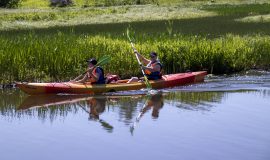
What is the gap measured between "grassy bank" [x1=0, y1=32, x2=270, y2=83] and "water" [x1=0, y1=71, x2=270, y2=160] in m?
1.21

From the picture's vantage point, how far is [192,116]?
43.9 feet

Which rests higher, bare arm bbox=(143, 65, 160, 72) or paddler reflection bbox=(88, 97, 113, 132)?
bare arm bbox=(143, 65, 160, 72)

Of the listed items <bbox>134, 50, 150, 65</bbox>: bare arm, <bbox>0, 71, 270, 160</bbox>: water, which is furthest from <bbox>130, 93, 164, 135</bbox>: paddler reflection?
<bbox>134, 50, 150, 65</bbox>: bare arm

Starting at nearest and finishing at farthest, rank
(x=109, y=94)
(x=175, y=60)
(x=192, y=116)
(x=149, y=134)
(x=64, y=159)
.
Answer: (x=64, y=159) < (x=149, y=134) < (x=192, y=116) < (x=109, y=94) < (x=175, y=60)

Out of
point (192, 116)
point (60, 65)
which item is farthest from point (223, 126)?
point (60, 65)

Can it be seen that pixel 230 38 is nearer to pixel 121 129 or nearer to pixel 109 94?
pixel 109 94

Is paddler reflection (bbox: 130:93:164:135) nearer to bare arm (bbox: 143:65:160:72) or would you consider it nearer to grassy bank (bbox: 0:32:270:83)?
bare arm (bbox: 143:65:160:72)

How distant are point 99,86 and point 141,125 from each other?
447cm

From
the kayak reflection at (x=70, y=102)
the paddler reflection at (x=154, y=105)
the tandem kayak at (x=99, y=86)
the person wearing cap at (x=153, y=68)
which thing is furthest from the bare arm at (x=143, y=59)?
the kayak reflection at (x=70, y=102)

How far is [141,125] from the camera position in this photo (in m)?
12.8

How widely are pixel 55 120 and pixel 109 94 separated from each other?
150 inches

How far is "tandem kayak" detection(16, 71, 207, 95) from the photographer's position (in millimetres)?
16359

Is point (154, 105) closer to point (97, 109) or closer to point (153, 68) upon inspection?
point (97, 109)

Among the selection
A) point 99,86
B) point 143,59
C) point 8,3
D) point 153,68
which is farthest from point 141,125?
point 8,3
